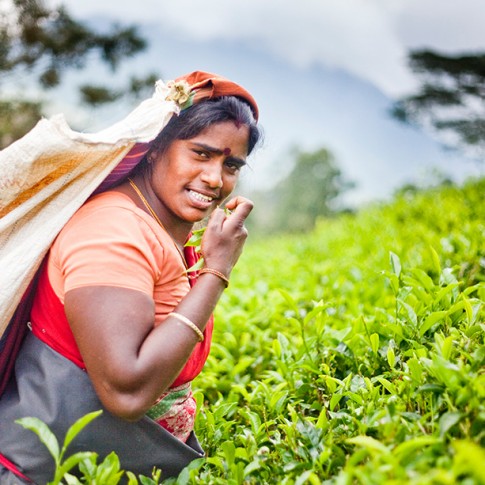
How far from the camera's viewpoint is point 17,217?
1616 mm

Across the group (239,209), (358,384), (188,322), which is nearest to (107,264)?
(188,322)

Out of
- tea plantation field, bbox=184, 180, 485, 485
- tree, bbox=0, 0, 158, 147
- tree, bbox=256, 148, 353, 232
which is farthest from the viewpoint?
tree, bbox=256, 148, 353, 232

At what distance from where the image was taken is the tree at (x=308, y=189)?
101 feet

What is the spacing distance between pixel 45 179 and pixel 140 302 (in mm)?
533

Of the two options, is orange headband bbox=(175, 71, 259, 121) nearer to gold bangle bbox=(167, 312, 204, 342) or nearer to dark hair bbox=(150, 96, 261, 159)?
dark hair bbox=(150, 96, 261, 159)

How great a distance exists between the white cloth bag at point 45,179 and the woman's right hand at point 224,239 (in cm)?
31

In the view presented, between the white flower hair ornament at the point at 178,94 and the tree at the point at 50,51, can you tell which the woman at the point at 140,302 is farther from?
the tree at the point at 50,51

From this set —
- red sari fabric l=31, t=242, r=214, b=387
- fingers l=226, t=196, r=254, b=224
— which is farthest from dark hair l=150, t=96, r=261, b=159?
red sari fabric l=31, t=242, r=214, b=387

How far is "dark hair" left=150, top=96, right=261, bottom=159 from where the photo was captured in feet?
5.88

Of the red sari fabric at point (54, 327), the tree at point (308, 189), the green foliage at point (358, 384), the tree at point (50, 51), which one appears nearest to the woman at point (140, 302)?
the red sari fabric at point (54, 327)

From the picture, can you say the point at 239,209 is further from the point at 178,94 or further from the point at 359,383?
the point at 359,383

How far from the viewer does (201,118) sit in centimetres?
179

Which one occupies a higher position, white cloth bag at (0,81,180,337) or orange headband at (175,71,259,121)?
orange headband at (175,71,259,121)

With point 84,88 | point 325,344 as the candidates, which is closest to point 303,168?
point 84,88
